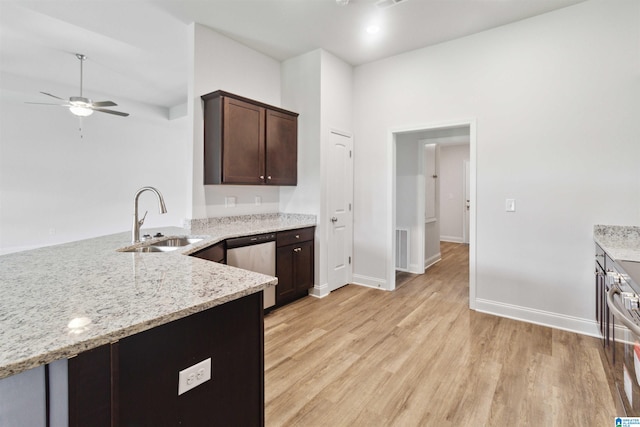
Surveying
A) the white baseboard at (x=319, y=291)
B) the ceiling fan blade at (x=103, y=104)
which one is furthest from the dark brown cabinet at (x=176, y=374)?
the ceiling fan blade at (x=103, y=104)

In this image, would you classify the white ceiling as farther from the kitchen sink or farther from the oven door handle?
the oven door handle

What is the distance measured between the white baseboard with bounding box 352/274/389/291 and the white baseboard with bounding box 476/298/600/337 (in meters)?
1.13

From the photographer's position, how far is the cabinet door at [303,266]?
3562 millimetres

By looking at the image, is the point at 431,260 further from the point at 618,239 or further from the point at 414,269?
the point at 618,239

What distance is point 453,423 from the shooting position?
1728 mm

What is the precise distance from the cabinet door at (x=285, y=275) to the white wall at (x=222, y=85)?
807 mm

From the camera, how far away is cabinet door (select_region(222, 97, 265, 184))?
3180 millimetres

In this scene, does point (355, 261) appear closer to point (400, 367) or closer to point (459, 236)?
point (400, 367)

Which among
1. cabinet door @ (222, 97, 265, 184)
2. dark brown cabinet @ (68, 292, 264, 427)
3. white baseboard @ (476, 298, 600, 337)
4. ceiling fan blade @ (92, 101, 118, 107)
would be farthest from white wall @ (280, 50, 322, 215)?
dark brown cabinet @ (68, 292, 264, 427)

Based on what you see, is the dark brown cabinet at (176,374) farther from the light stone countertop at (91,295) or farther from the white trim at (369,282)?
the white trim at (369,282)

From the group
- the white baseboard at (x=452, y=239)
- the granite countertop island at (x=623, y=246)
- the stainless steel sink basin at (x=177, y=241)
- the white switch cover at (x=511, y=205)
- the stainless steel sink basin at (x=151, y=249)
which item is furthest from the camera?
the white baseboard at (x=452, y=239)

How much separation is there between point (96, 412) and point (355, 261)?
3663mm

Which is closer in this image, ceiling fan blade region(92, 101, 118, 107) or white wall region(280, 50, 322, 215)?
white wall region(280, 50, 322, 215)

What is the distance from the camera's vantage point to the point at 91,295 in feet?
3.70
